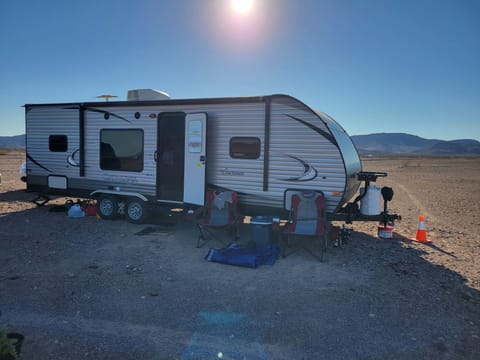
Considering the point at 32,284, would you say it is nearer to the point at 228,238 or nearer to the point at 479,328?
the point at 228,238

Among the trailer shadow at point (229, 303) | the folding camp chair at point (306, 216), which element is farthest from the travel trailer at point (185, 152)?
the trailer shadow at point (229, 303)

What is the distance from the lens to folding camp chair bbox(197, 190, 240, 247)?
7.41 metres

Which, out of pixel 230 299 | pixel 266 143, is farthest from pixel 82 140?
pixel 230 299

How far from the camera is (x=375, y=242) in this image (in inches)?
297

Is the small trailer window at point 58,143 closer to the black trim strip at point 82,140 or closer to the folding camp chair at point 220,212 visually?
the black trim strip at point 82,140

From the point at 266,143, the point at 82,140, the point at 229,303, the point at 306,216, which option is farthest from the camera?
the point at 82,140

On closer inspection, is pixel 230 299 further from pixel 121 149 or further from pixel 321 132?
pixel 121 149

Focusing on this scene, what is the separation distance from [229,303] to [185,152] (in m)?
4.40

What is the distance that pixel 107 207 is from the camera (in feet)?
30.1

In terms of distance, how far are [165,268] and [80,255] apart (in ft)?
5.42

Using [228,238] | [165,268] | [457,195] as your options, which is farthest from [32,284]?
[457,195]

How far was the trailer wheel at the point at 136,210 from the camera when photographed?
8711 mm

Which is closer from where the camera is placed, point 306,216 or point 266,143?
point 306,216

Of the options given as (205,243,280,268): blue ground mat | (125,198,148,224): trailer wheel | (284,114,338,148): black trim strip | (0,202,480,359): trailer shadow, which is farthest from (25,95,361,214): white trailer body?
(0,202,480,359): trailer shadow
